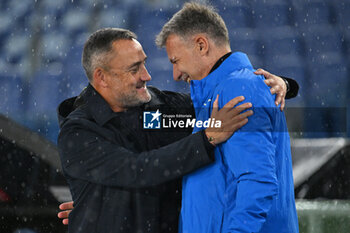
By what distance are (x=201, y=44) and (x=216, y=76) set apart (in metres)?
0.11

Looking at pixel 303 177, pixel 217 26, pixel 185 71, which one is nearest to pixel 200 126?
pixel 185 71

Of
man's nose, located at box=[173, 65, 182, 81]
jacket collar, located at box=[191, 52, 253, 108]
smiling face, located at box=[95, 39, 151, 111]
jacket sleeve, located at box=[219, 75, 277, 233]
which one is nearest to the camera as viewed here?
jacket sleeve, located at box=[219, 75, 277, 233]

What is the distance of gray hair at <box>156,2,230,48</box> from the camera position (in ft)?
3.63

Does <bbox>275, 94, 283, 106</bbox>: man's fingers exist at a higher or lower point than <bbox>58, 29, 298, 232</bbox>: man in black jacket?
higher

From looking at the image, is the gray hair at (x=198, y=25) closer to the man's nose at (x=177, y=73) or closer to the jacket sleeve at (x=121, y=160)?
the man's nose at (x=177, y=73)

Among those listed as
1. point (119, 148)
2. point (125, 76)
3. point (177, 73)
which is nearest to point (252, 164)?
point (177, 73)

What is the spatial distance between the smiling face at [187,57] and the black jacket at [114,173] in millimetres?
203

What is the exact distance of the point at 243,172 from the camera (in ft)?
3.04

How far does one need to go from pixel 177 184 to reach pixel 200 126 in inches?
10.8

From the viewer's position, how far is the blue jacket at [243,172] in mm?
915

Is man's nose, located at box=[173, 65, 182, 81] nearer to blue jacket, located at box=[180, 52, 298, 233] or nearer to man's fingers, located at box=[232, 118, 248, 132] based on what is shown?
blue jacket, located at box=[180, 52, 298, 233]

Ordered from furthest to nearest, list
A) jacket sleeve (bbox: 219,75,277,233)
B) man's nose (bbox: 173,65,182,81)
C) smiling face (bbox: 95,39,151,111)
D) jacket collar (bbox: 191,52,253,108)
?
smiling face (bbox: 95,39,151,111) → man's nose (bbox: 173,65,182,81) → jacket collar (bbox: 191,52,253,108) → jacket sleeve (bbox: 219,75,277,233)

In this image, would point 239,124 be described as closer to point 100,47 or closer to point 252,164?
point 252,164

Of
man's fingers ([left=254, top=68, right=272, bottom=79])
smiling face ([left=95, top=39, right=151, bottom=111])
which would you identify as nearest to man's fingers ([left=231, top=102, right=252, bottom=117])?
man's fingers ([left=254, top=68, right=272, bottom=79])
